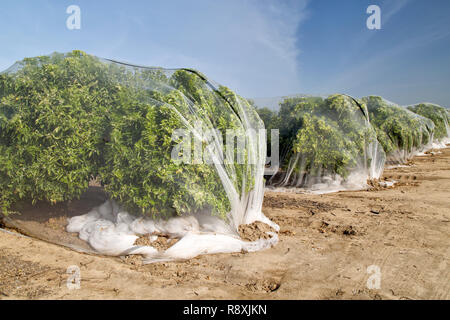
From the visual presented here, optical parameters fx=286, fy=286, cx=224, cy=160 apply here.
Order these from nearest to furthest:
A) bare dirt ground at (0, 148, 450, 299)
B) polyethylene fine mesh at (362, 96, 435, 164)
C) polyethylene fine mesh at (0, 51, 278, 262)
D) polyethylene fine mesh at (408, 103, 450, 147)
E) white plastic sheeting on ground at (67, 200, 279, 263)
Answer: bare dirt ground at (0, 148, 450, 299)
white plastic sheeting on ground at (67, 200, 279, 263)
polyethylene fine mesh at (0, 51, 278, 262)
polyethylene fine mesh at (362, 96, 435, 164)
polyethylene fine mesh at (408, 103, 450, 147)

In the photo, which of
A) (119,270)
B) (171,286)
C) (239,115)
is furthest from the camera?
(239,115)

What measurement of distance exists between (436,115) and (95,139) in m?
31.5

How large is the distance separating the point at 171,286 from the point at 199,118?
2.60 m

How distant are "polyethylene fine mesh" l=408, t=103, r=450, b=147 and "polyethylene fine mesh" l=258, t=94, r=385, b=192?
20.6 m

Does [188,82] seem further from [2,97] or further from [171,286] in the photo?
[171,286]

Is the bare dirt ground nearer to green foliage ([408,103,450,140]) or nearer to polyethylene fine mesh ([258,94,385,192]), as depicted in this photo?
polyethylene fine mesh ([258,94,385,192])

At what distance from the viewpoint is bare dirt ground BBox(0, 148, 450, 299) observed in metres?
3.14

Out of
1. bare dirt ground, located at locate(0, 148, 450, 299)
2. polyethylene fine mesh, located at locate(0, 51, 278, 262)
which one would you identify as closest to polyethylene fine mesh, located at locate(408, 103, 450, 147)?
bare dirt ground, located at locate(0, 148, 450, 299)

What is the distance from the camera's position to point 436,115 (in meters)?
26.8

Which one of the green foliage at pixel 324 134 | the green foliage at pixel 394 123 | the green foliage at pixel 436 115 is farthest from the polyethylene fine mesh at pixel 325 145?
the green foliage at pixel 436 115

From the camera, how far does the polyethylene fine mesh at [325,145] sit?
9008mm

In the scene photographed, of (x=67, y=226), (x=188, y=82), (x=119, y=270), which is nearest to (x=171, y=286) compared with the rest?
(x=119, y=270)

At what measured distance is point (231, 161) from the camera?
4.91 meters

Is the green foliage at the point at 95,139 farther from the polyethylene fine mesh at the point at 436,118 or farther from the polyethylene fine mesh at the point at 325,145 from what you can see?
the polyethylene fine mesh at the point at 436,118
